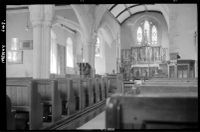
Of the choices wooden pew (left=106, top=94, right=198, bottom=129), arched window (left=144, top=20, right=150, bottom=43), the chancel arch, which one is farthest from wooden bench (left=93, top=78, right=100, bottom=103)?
arched window (left=144, top=20, right=150, bottom=43)

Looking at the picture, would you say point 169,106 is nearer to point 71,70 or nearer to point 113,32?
point 71,70

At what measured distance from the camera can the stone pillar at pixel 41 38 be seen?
22.4 ft

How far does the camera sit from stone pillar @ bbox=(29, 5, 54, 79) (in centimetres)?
683

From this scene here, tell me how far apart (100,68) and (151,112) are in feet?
59.8

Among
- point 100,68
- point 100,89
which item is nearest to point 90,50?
point 100,89

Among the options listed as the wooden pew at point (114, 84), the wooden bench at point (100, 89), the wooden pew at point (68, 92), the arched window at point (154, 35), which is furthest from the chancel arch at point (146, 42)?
the wooden pew at point (68, 92)

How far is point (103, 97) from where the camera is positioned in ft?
20.6

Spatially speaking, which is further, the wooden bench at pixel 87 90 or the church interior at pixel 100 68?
the wooden bench at pixel 87 90

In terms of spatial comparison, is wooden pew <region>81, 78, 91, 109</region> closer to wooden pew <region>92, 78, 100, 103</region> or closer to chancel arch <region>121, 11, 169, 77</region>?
wooden pew <region>92, 78, 100, 103</region>

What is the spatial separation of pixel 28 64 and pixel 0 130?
11.8 metres

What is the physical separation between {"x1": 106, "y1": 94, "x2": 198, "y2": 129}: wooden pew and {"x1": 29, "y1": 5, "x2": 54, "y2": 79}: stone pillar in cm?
598

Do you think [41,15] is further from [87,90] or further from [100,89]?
[87,90]

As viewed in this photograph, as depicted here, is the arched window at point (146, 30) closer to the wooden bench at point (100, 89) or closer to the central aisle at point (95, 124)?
the wooden bench at point (100, 89)

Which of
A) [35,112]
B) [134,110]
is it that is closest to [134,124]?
[134,110]
